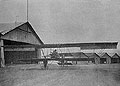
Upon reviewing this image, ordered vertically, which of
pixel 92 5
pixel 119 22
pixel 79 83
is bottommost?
pixel 79 83

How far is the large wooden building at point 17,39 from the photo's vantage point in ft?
23.3

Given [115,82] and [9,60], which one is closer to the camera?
[115,82]

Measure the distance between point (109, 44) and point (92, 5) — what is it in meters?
1.12

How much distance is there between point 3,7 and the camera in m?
4.26

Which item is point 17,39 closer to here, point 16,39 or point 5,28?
point 16,39

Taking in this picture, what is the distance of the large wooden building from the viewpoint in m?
7.11

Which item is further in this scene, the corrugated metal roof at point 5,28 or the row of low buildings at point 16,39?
the row of low buildings at point 16,39

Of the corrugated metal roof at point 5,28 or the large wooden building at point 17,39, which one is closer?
the corrugated metal roof at point 5,28

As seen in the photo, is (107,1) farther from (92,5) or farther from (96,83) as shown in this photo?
(96,83)

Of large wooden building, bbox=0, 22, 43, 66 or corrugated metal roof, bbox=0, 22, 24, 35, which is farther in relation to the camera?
large wooden building, bbox=0, 22, 43, 66

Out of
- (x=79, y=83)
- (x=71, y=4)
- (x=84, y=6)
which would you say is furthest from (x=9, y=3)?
(x=79, y=83)

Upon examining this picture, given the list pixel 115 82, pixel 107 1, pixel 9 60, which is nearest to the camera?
pixel 115 82

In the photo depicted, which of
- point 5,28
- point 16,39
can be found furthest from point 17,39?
point 5,28

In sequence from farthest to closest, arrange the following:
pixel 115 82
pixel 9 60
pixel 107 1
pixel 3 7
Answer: pixel 9 60, pixel 3 7, pixel 107 1, pixel 115 82
